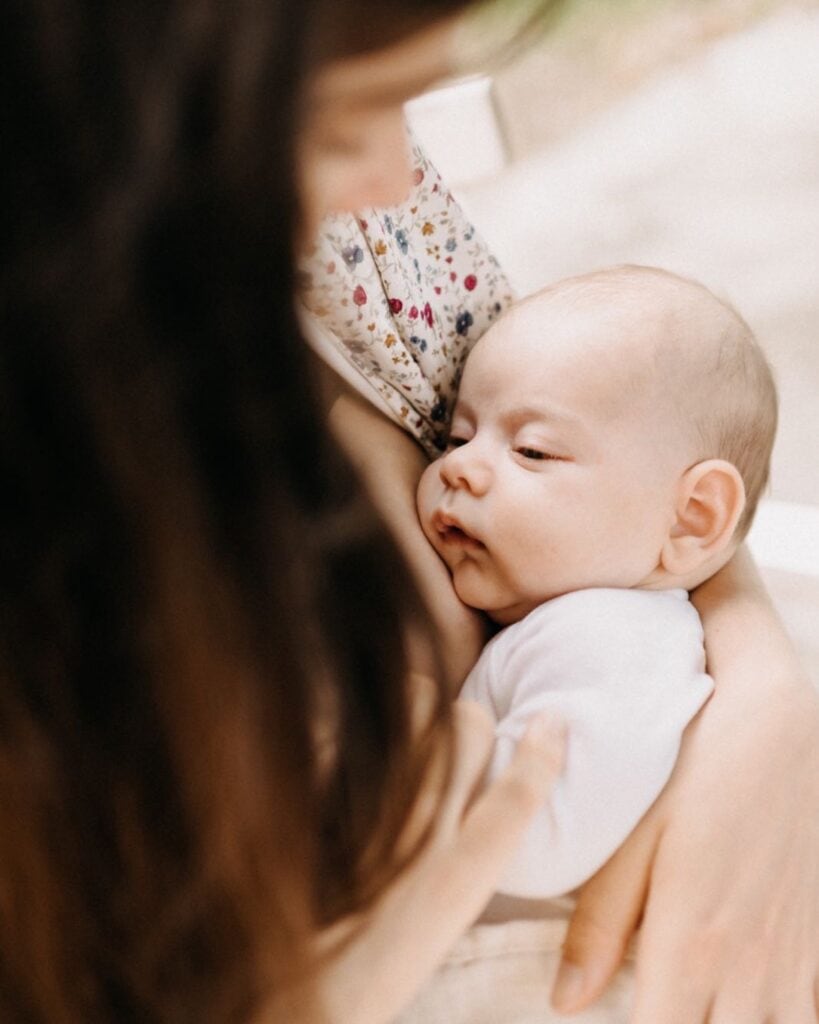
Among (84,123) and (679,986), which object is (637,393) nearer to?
(679,986)

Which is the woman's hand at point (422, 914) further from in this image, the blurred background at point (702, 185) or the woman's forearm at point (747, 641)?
the blurred background at point (702, 185)

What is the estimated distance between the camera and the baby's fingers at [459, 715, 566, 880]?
577 millimetres

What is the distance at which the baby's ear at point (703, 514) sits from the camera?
823 mm

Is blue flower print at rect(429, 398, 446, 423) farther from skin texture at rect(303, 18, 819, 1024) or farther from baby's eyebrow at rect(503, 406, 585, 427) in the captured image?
skin texture at rect(303, 18, 819, 1024)

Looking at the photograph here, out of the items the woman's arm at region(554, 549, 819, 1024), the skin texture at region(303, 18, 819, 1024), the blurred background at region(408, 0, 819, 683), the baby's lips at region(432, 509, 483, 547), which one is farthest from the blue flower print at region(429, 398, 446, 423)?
the blurred background at region(408, 0, 819, 683)

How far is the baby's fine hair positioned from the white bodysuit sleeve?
5.6 inches

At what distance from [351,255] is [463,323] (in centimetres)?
18

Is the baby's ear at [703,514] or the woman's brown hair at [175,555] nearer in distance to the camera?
the woman's brown hair at [175,555]

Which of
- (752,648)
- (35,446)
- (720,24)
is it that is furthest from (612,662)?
(720,24)

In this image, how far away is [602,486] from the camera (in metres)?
0.81

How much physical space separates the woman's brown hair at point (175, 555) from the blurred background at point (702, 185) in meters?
0.84

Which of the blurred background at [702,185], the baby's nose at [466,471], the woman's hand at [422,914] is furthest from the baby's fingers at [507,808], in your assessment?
the blurred background at [702,185]

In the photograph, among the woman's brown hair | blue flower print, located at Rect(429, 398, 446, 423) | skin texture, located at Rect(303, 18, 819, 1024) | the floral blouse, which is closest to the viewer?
the woman's brown hair

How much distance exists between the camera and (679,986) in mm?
667
